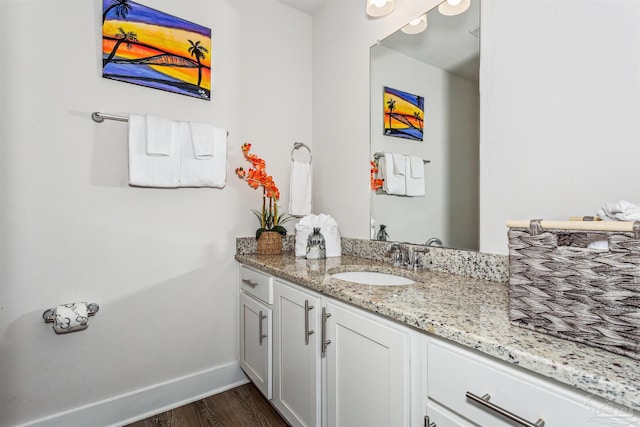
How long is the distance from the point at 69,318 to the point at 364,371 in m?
1.28

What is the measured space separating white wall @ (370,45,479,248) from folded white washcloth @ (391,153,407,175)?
0.10 feet

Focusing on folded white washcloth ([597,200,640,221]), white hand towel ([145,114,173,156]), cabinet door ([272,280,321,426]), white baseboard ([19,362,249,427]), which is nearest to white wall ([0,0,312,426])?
white baseboard ([19,362,249,427])

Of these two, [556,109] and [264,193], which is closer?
[556,109]

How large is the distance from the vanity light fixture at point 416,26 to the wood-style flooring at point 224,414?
207 cm

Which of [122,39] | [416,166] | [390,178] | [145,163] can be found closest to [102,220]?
[145,163]

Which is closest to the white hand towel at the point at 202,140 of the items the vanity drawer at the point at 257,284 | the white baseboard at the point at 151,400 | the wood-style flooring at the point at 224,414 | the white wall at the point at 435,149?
the vanity drawer at the point at 257,284

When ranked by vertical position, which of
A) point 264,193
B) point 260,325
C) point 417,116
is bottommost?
point 260,325

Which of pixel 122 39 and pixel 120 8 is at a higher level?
pixel 120 8

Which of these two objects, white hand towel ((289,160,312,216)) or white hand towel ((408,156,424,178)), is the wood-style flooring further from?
white hand towel ((408,156,424,178))

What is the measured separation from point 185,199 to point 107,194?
1.19ft

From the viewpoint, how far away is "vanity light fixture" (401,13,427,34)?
149 centimetres

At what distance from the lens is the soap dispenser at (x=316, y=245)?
1.76 m

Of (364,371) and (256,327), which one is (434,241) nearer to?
(364,371)

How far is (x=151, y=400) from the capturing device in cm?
165
